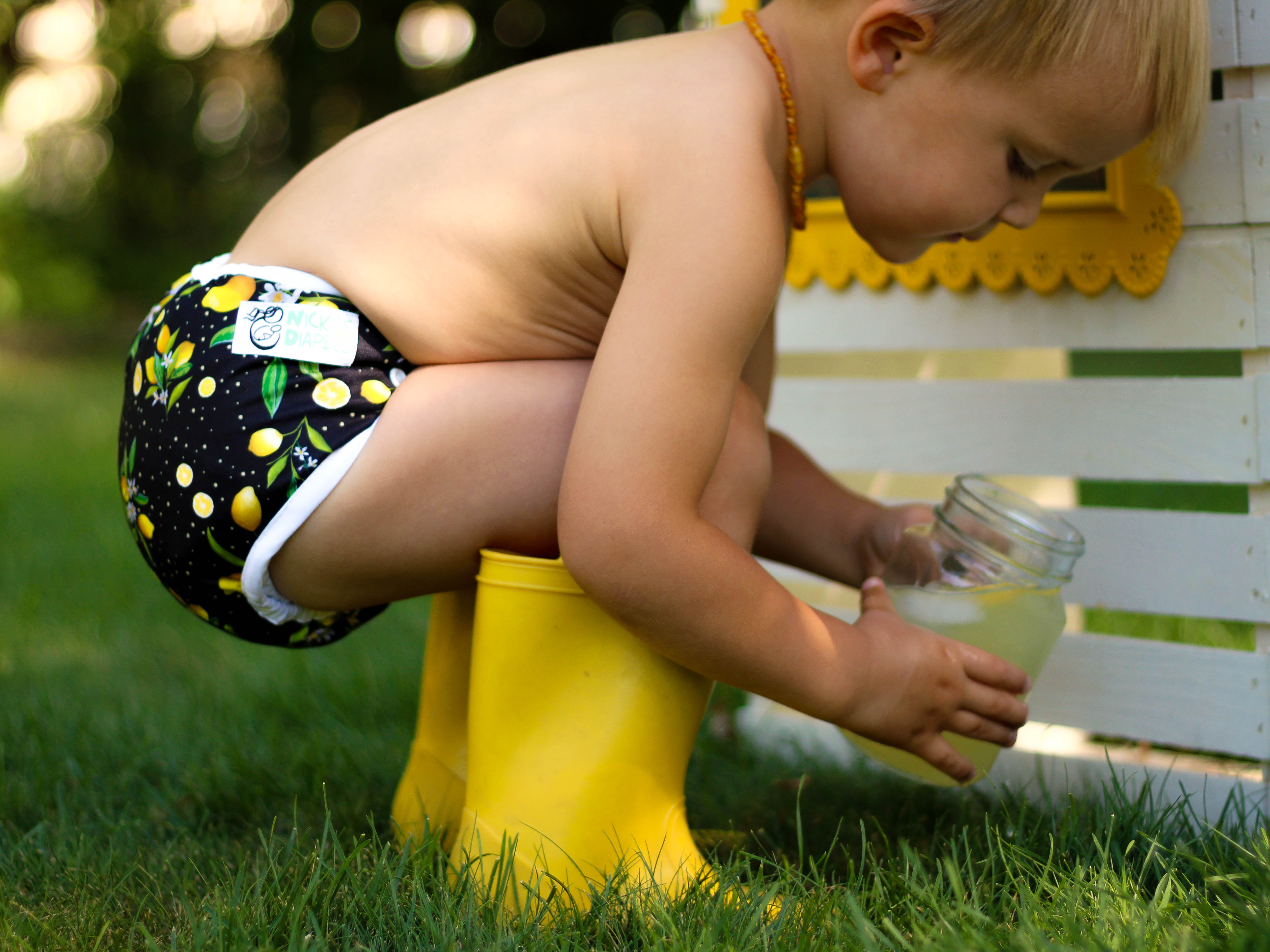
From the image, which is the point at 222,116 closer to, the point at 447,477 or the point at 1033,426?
the point at 1033,426

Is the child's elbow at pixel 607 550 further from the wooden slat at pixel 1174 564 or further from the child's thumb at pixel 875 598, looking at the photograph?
the wooden slat at pixel 1174 564

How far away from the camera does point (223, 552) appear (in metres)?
1.06

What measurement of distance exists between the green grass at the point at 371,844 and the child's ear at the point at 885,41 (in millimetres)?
713

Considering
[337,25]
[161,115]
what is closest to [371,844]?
[337,25]

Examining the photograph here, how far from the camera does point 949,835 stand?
1226 mm

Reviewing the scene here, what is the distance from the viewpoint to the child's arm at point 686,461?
0.92m

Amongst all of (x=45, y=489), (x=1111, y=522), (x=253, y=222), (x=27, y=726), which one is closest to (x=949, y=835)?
(x=1111, y=522)

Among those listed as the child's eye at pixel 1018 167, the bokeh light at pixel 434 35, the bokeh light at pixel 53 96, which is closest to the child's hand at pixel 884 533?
the child's eye at pixel 1018 167

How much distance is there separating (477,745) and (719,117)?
62 cm

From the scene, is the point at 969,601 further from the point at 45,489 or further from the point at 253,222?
the point at 45,489

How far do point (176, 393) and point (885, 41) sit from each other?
0.75 meters

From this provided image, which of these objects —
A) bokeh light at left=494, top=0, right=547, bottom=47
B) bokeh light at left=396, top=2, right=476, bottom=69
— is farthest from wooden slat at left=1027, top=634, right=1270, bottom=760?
bokeh light at left=396, top=2, right=476, bottom=69

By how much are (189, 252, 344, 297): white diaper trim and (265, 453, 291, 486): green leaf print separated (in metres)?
0.17

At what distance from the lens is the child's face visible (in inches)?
41.5
